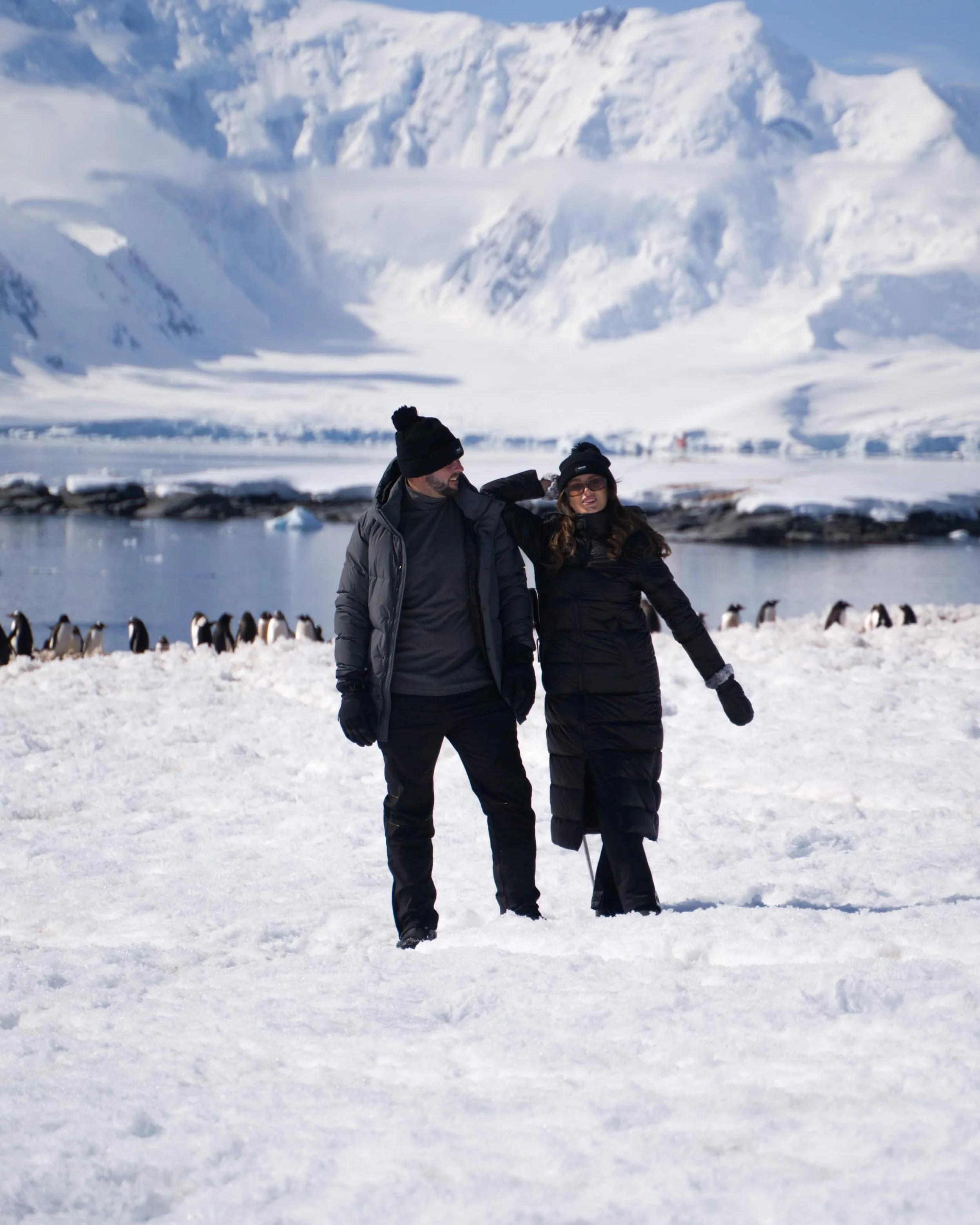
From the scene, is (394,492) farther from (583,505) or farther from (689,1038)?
(689,1038)

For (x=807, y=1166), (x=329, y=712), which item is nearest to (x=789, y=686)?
(x=329, y=712)

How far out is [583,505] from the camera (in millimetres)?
3297

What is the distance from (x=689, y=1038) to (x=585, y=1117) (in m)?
0.35

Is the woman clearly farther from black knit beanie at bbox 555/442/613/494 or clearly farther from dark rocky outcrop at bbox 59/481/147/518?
dark rocky outcrop at bbox 59/481/147/518

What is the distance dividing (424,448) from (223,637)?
15002 mm

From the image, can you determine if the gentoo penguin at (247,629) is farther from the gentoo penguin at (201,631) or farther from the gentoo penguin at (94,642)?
the gentoo penguin at (94,642)

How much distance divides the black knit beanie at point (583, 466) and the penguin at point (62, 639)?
15985mm

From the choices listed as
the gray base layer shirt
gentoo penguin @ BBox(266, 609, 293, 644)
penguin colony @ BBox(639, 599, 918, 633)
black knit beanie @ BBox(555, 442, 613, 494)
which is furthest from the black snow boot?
gentoo penguin @ BBox(266, 609, 293, 644)

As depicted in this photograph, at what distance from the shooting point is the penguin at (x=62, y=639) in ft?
59.8

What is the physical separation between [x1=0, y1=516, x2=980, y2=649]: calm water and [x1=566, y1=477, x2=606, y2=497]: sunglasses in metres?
23.3

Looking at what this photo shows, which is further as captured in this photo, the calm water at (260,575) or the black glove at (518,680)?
the calm water at (260,575)

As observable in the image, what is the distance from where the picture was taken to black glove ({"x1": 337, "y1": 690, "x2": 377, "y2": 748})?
3.21 meters

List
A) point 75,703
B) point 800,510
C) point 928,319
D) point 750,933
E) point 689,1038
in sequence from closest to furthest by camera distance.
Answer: point 689,1038 < point 750,933 < point 75,703 < point 800,510 < point 928,319

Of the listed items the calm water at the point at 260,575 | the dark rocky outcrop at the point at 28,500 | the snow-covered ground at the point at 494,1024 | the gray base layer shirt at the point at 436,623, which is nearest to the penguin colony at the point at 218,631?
the calm water at the point at 260,575
